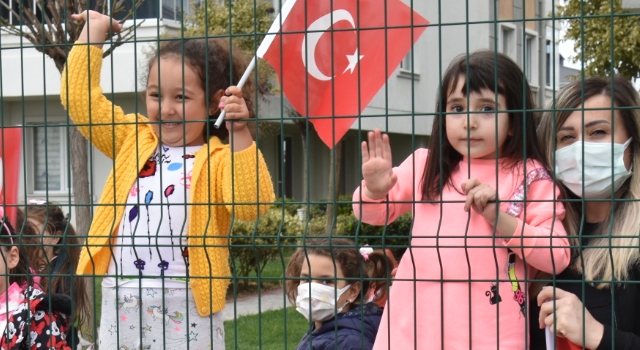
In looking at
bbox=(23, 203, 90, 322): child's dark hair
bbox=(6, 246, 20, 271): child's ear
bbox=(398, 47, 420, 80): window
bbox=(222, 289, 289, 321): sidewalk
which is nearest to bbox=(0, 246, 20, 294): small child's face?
bbox=(6, 246, 20, 271): child's ear

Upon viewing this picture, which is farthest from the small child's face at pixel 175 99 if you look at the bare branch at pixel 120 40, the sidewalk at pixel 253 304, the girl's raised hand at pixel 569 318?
the sidewalk at pixel 253 304

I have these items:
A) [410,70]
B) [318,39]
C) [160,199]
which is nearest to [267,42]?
[318,39]

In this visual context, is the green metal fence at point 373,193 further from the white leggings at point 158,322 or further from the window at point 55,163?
the window at point 55,163

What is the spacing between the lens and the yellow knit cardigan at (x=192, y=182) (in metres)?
3.42

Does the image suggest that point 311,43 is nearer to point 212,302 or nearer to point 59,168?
point 212,302

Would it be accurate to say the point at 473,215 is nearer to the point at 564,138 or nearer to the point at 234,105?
the point at 564,138

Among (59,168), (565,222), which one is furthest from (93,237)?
(59,168)

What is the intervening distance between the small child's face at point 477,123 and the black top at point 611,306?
43 cm

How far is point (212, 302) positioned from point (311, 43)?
102 centimetres

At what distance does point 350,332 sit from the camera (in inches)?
150

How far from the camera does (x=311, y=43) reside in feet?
11.0

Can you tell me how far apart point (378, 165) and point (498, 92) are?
1.57 feet

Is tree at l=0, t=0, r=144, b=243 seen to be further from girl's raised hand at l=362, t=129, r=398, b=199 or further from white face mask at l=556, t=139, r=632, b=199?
white face mask at l=556, t=139, r=632, b=199

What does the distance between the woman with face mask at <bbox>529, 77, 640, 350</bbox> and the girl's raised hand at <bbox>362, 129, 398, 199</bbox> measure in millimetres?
524
